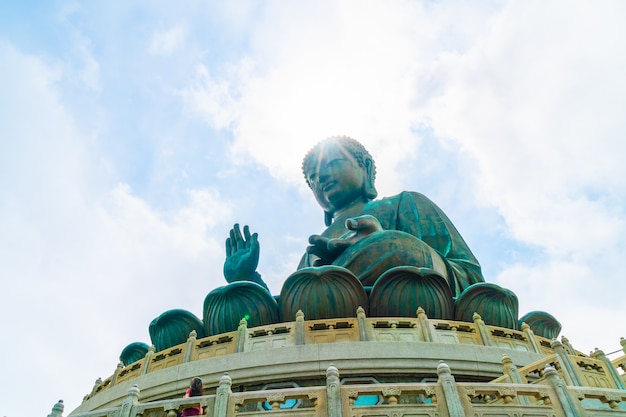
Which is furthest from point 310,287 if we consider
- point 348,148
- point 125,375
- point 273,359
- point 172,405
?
point 348,148

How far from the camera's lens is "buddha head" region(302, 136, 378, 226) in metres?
16.0

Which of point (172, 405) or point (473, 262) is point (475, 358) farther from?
point (473, 262)

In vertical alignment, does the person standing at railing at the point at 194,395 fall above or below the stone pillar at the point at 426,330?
below

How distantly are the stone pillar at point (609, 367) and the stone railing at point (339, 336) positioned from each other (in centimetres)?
124

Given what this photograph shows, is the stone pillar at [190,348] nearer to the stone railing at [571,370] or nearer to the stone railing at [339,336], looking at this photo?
the stone railing at [339,336]

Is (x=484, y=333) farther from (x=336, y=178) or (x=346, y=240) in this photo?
(x=336, y=178)

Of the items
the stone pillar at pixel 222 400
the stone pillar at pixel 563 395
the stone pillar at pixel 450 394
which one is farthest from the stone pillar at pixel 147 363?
the stone pillar at pixel 563 395

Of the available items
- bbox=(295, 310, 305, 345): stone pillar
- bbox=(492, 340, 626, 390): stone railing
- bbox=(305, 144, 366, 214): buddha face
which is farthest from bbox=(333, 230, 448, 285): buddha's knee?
bbox=(305, 144, 366, 214): buddha face

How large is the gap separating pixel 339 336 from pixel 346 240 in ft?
12.8

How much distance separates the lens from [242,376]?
7.55 metres

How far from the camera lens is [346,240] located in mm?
11789

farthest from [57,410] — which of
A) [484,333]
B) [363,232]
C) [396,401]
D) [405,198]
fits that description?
[405,198]

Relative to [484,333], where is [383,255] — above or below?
above

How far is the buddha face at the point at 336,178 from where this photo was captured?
1597 centimetres
